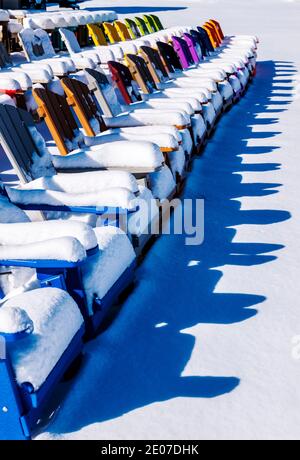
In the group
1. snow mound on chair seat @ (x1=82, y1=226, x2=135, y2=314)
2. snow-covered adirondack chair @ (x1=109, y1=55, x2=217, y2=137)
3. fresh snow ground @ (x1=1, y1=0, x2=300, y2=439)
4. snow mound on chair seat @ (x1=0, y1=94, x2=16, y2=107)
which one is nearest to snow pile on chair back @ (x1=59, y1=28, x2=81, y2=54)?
snow-covered adirondack chair @ (x1=109, y1=55, x2=217, y2=137)

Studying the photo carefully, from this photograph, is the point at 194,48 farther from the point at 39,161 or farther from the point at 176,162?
the point at 39,161

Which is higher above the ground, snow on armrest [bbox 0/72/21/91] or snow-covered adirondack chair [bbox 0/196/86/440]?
snow-covered adirondack chair [bbox 0/196/86/440]

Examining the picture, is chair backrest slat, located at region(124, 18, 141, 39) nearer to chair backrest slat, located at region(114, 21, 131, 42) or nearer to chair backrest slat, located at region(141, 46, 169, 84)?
chair backrest slat, located at region(114, 21, 131, 42)

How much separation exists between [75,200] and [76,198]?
13mm

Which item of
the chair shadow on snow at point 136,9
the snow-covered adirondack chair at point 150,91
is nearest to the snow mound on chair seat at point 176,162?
the snow-covered adirondack chair at point 150,91

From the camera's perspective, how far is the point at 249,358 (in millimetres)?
2850

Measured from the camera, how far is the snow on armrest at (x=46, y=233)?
2.68m

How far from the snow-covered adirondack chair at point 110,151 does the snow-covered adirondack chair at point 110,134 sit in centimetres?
14

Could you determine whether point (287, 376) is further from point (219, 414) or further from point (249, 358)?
point (219, 414)

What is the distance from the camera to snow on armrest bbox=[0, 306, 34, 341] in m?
2.07

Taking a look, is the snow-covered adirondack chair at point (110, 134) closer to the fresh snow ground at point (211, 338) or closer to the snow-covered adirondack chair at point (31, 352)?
the fresh snow ground at point (211, 338)

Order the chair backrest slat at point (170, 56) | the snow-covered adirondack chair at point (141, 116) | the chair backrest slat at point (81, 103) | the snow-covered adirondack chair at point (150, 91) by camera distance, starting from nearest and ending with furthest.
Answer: the snow-covered adirondack chair at point (141, 116) → the chair backrest slat at point (81, 103) → the snow-covered adirondack chair at point (150, 91) → the chair backrest slat at point (170, 56)

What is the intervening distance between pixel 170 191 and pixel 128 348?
1.77 meters

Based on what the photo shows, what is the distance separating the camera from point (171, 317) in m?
3.21
